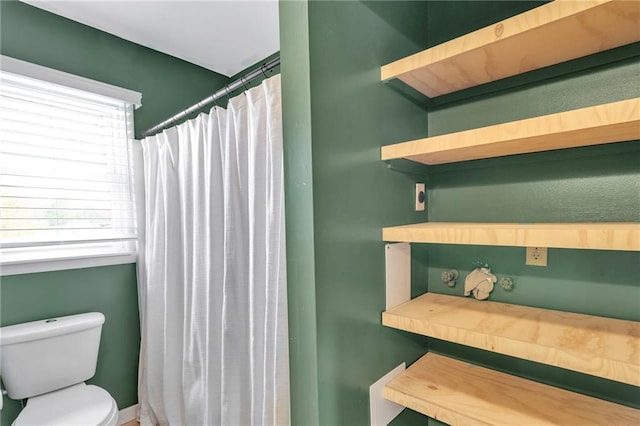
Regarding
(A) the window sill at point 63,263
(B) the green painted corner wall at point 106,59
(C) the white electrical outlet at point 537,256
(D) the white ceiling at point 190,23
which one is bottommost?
(A) the window sill at point 63,263

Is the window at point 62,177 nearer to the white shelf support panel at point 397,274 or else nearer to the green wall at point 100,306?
the green wall at point 100,306

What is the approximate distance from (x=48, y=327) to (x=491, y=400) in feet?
6.47

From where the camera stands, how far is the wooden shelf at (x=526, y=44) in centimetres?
67

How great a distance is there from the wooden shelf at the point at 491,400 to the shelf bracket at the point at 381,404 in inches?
0.7

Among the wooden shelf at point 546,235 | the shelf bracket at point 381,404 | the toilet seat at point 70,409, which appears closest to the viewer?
the wooden shelf at point 546,235

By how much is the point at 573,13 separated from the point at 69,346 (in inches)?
92.4

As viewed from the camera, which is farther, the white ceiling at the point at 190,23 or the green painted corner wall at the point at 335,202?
the white ceiling at the point at 190,23

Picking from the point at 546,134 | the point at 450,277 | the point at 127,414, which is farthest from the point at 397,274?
the point at 127,414

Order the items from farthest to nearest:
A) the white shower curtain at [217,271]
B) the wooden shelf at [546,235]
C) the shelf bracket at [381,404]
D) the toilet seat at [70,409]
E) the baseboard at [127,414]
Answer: the baseboard at [127,414] < the toilet seat at [70,409] < the white shower curtain at [217,271] < the shelf bracket at [381,404] < the wooden shelf at [546,235]

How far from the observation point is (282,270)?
3.46 feet

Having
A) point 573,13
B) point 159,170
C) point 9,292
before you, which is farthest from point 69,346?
point 573,13

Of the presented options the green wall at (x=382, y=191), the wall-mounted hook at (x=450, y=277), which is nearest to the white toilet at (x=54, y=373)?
the green wall at (x=382, y=191)

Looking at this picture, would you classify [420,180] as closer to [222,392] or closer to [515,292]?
[515,292]

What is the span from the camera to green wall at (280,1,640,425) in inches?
31.2
